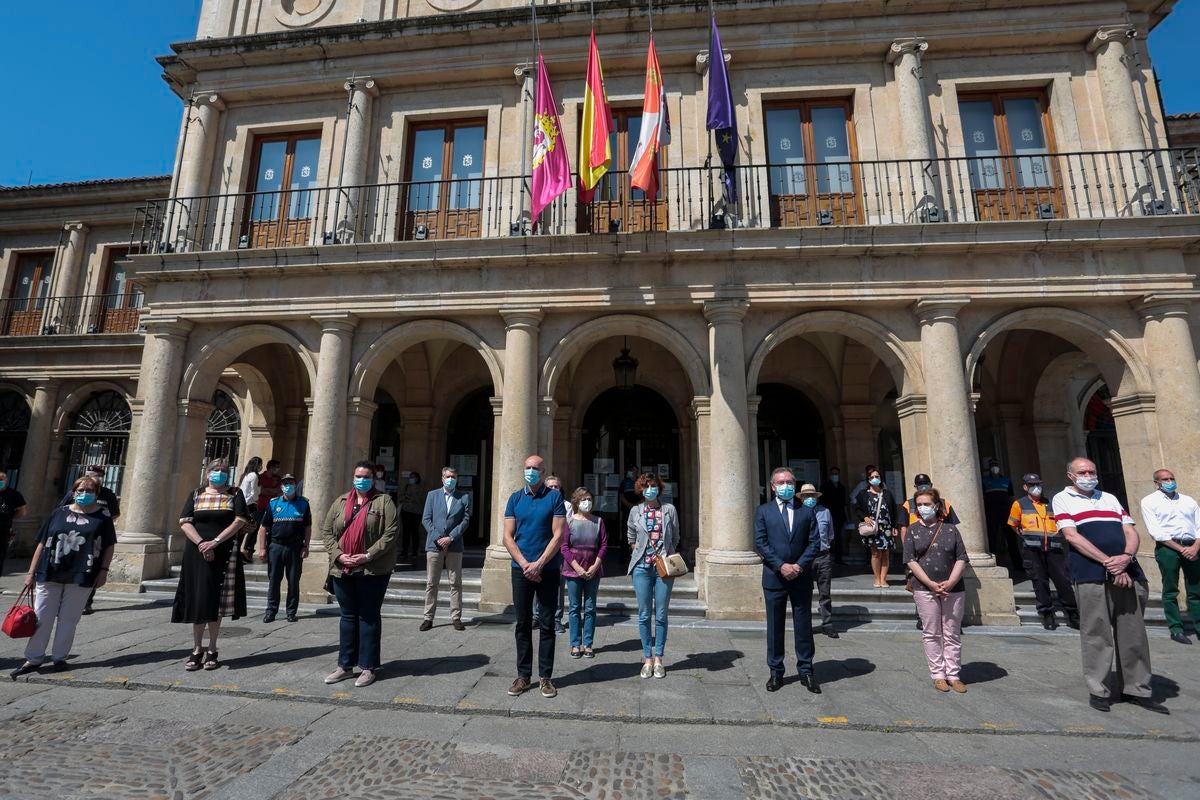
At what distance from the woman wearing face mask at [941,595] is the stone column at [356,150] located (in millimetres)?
9596

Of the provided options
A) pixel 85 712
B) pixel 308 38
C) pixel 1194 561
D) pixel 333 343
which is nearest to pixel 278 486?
pixel 333 343

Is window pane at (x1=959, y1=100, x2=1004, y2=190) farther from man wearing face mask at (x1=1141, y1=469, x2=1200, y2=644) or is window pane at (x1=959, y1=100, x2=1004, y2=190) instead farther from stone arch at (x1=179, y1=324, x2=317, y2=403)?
stone arch at (x1=179, y1=324, x2=317, y2=403)

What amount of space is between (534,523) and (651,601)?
149cm

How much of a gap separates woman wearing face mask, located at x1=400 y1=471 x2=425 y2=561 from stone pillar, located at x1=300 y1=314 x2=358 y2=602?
8.34 feet

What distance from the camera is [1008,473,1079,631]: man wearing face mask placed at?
7398 mm

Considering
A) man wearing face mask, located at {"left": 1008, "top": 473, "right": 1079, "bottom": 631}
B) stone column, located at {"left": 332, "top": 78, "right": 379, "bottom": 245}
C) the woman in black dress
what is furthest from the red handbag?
man wearing face mask, located at {"left": 1008, "top": 473, "right": 1079, "bottom": 631}

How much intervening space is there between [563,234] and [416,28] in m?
5.00

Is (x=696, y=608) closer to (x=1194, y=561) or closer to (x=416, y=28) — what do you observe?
(x=1194, y=561)

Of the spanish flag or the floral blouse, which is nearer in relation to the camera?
the floral blouse

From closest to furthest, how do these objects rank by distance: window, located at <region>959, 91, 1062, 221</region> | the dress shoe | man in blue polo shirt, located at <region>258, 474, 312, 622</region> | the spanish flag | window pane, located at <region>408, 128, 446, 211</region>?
the dress shoe
man in blue polo shirt, located at <region>258, 474, 312, 622</region>
the spanish flag
window, located at <region>959, 91, 1062, 221</region>
window pane, located at <region>408, 128, 446, 211</region>

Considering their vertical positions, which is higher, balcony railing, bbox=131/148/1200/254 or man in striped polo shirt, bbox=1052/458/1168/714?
balcony railing, bbox=131/148/1200/254

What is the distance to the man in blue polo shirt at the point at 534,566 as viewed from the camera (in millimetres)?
4758

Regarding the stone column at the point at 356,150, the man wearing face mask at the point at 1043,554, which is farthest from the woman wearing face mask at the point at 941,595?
the stone column at the point at 356,150

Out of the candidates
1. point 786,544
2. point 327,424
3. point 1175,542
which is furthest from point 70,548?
point 1175,542
